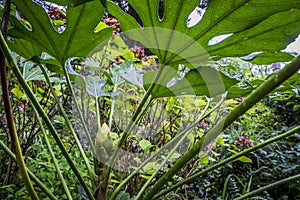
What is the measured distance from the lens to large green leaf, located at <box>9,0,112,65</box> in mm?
467

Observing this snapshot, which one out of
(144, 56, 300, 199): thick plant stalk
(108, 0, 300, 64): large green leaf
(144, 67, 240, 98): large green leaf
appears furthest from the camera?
(144, 67, 240, 98): large green leaf

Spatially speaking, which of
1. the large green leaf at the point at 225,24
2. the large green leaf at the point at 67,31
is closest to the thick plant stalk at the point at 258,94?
the large green leaf at the point at 225,24

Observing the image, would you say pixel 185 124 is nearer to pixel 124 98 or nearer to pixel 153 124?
pixel 153 124

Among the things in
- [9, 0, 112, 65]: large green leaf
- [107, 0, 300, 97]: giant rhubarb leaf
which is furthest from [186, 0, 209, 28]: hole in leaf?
[9, 0, 112, 65]: large green leaf

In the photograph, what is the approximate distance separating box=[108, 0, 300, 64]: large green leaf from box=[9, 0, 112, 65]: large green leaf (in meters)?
0.04

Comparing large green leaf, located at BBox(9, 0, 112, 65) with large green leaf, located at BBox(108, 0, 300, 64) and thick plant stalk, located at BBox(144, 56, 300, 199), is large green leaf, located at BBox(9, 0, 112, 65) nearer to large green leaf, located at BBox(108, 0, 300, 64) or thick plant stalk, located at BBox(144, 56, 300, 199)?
large green leaf, located at BBox(108, 0, 300, 64)

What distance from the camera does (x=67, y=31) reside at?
1.64 ft

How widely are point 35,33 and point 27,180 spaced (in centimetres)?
26

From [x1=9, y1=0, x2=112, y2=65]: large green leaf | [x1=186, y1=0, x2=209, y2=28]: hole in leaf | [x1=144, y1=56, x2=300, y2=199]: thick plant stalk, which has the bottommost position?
[x1=144, y1=56, x2=300, y2=199]: thick plant stalk

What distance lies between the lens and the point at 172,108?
1300mm

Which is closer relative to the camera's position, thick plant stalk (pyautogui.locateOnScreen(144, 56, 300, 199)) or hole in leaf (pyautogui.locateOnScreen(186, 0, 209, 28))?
thick plant stalk (pyautogui.locateOnScreen(144, 56, 300, 199))

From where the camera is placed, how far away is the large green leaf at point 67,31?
0.47m

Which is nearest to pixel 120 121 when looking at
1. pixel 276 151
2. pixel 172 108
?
pixel 172 108

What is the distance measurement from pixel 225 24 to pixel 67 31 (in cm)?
26
